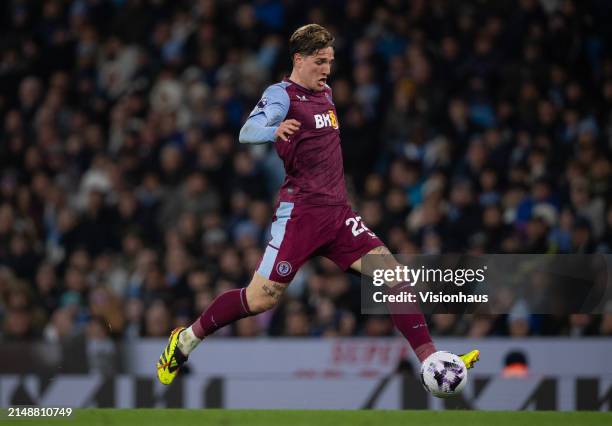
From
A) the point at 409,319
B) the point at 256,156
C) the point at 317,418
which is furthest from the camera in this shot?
the point at 256,156

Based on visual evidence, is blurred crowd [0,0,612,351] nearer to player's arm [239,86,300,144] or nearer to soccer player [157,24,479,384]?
soccer player [157,24,479,384]

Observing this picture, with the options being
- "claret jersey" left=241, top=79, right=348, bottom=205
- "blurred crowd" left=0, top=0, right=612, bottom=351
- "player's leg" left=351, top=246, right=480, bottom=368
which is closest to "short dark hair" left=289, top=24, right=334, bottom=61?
"claret jersey" left=241, top=79, right=348, bottom=205

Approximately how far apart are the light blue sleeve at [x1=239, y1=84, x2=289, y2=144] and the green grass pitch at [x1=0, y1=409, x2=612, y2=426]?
5.44 feet

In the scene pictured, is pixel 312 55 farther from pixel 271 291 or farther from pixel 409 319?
pixel 409 319

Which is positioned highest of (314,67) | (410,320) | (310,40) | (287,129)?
A: (310,40)

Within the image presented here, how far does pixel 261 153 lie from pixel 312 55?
20.3 feet

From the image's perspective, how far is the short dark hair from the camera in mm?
7113

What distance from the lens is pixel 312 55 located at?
281 inches

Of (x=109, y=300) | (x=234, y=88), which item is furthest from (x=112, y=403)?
(x=234, y=88)

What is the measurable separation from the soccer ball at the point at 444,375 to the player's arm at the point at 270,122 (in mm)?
1517

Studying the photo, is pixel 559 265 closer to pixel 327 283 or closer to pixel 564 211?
pixel 564 211

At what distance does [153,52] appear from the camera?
15.0 metres

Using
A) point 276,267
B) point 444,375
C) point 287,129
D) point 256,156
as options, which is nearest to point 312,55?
point 287,129

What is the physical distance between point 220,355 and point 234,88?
3.67m
